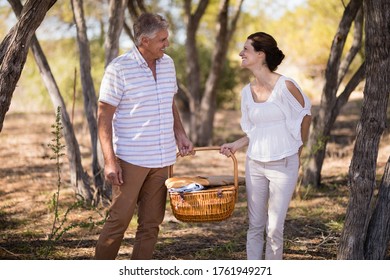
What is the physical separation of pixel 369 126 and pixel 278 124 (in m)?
0.60

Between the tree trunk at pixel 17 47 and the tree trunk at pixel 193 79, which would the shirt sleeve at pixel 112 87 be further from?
the tree trunk at pixel 193 79

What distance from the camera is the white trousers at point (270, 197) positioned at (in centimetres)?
427

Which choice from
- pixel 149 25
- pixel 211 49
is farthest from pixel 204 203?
pixel 211 49

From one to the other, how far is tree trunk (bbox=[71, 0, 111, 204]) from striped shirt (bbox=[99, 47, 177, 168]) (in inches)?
115

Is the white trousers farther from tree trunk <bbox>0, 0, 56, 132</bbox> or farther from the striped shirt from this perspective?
tree trunk <bbox>0, 0, 56, 132</bbox>

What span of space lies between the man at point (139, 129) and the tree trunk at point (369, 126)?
1130 millimetres

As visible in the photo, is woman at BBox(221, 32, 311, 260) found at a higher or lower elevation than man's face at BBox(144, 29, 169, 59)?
lower


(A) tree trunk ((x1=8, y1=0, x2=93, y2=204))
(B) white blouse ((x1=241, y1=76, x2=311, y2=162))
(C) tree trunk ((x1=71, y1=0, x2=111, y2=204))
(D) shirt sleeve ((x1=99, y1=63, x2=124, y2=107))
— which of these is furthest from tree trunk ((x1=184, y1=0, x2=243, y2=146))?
(D) shirt sleeve ((x1=99, y1=63, x2=124, y2=107))

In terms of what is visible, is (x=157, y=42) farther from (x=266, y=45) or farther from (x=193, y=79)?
(x=193, y=79)

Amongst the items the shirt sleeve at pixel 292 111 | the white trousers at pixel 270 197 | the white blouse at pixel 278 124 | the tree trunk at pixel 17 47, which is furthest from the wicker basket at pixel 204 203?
the tree trunk at pixel 17 47

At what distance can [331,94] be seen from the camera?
26.0ft

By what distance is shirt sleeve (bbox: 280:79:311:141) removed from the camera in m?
4.27

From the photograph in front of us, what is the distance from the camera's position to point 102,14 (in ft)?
43.1
